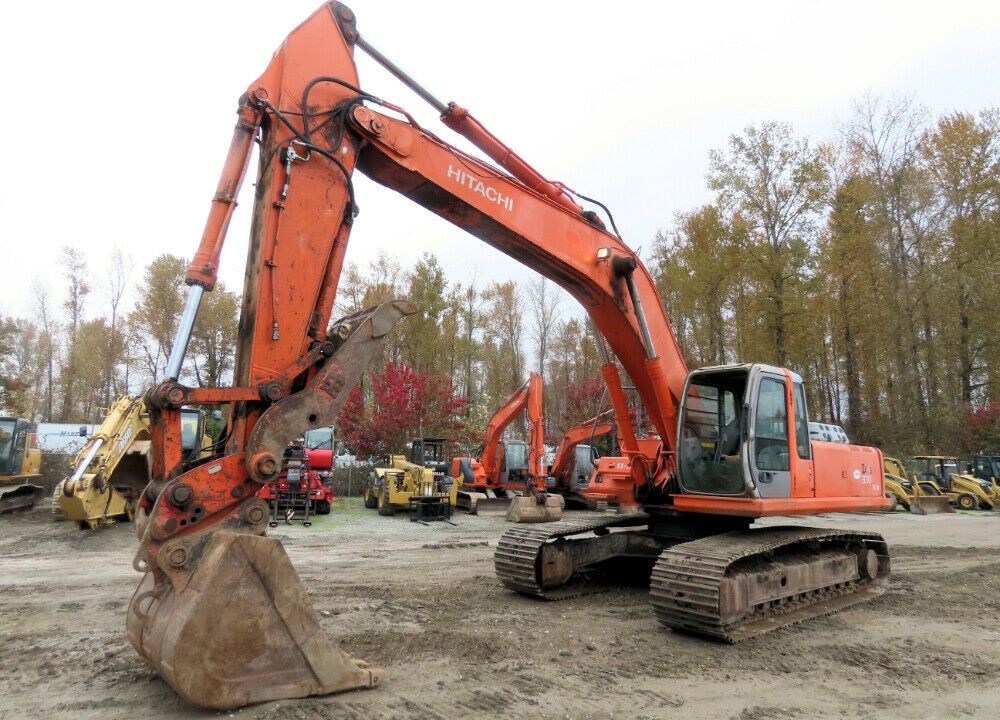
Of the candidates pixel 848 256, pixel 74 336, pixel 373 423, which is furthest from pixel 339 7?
pixel 74 336

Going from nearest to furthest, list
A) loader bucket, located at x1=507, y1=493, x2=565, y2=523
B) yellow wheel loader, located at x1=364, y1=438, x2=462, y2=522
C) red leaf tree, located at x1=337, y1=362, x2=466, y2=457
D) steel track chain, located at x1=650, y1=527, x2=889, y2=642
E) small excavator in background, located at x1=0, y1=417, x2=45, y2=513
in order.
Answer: steel track chain, located at x1=650, y1=527, x2=889, y2=642
loader bucket, located at x1=507, y1=493, x2=565, y2=523
small excavator in background, located at x1=0, y1=417, x2=45, y2=513
yellow wheel loader, located at x1=364, y1=438, x2=462, y2=522
red leaf tree, located at x1=337, y1=362, x2=466, y2=457

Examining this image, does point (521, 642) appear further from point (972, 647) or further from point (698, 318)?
point (698, 318)

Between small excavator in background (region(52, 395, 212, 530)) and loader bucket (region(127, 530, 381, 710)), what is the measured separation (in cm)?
853

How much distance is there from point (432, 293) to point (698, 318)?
14.8 m

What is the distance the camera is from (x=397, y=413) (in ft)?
77.0

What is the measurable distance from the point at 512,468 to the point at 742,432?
553 inches

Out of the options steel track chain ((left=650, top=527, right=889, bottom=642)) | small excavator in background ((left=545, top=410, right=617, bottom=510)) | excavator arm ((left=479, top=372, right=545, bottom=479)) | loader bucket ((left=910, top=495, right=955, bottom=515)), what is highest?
excavator arm ((left=479, top=372, right=545, bottom=479))

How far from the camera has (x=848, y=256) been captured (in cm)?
2730

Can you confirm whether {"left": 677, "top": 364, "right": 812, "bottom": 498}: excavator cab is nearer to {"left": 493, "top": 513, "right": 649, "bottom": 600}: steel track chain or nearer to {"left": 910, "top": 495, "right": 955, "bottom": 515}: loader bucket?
{"left": 493, "top": 513, "right": 649, "bottom": 600}: steel track chain

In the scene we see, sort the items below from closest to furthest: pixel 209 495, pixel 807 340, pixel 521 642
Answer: pixel 209 495, pixel 521 642, pixel 807 340

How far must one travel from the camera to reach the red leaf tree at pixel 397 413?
23.4 meters

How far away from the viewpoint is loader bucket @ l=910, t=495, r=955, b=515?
1995cm

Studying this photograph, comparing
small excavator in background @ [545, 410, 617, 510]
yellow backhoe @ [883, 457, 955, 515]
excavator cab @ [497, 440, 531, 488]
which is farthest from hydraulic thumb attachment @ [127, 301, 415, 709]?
yellow backhoe @ [883, 457, 955, 515]

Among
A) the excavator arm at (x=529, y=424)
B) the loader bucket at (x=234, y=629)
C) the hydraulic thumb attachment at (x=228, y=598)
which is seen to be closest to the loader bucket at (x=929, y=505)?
the excavator arm at (x=529, y=424)
